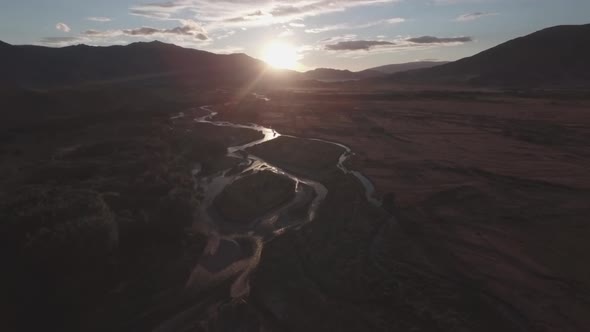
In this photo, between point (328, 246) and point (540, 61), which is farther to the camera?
point (540, 61)

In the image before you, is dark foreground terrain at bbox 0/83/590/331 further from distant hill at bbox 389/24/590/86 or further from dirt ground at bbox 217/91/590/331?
distant hill at bbox 389/24/590/86

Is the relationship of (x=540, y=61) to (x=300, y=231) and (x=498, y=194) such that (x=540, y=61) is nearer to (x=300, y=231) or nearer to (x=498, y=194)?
(x=498, y=194)

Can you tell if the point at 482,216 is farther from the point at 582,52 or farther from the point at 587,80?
the point at 582,52

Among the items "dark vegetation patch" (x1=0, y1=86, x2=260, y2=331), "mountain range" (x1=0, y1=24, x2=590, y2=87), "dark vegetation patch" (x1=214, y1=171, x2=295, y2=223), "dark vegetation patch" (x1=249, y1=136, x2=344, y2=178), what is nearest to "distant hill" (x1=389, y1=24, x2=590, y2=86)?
"mountain range" (x1=0, y1=24, x2=590, y2=87)

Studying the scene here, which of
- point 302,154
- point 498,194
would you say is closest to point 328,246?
point 498,194

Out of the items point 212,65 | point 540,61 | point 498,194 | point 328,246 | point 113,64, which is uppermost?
point 540,61
